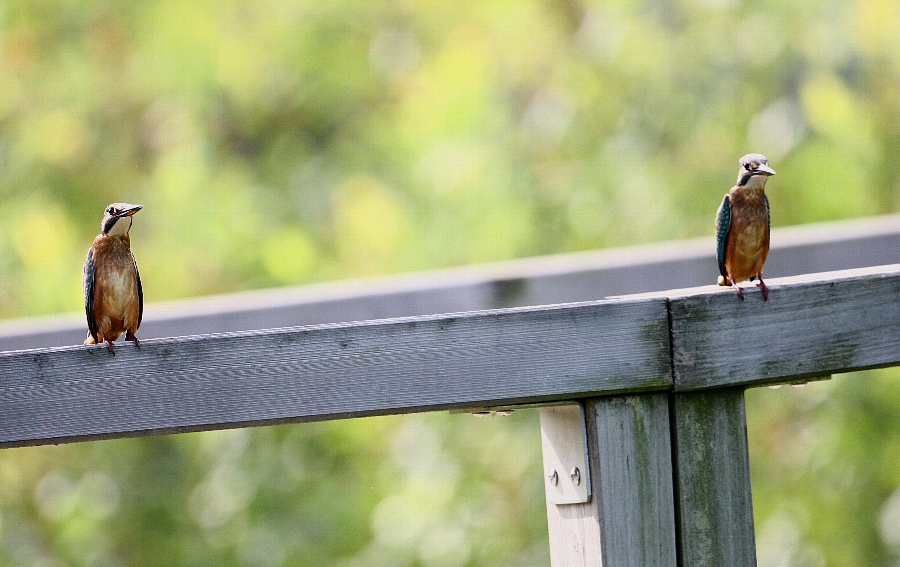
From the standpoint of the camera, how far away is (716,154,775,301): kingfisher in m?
2.12

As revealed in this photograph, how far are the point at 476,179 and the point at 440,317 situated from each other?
389 cm

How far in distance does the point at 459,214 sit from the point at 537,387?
3.93 meters

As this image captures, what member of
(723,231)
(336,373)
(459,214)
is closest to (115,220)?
(336,373)

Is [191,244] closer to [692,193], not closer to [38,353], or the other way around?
[692,193]

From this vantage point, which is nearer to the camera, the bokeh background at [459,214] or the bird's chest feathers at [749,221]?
the bird's chest feathers at [749,221]

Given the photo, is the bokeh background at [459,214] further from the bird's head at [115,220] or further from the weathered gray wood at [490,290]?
the bird's head at [115,220]

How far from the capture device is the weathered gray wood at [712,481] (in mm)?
1643

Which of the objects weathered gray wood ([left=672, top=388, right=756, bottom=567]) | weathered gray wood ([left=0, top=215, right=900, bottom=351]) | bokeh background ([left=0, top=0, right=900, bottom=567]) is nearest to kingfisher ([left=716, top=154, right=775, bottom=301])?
weathered gray wood ([left=672, top=388, right=756, bottom=567])

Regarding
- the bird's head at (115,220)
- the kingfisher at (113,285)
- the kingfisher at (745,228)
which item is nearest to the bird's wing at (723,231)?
the kingfisher at (745,228)

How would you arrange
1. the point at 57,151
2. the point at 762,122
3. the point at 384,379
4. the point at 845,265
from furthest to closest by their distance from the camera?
the point at 57,151 < the point at 762,122 < the point at 845,265 < the point at 384,379

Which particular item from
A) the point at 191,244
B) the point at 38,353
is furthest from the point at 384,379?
the point at 191,244

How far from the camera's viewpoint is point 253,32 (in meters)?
6.56

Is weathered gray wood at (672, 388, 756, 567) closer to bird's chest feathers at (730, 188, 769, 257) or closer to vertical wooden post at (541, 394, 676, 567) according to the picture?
vertical wooden post at (541, 394, 676, 567)

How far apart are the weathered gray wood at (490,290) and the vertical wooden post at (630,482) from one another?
1.99 meters
